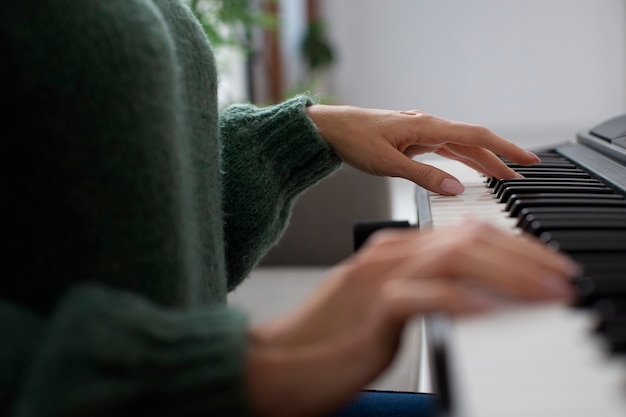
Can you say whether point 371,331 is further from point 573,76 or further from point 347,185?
point 573,76

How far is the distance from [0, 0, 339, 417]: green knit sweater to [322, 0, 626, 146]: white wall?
6.09 metres

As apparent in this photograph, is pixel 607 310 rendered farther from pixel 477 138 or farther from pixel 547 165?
pixel 547 165

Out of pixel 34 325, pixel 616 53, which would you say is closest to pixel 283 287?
pixel 34 325

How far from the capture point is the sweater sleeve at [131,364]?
465 millimetres

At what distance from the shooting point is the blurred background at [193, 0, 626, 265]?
21.1ft

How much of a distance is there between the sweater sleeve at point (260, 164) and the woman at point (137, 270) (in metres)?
0.26

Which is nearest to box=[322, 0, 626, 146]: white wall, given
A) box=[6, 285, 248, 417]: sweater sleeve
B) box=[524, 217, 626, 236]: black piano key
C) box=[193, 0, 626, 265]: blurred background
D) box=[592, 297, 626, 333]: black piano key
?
box=[193, 0, 626, 265]: blurred background

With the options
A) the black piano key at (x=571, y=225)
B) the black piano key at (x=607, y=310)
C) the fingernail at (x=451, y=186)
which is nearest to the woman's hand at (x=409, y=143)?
the fingernail at (x=451, y=186)

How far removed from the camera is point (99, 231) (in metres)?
0.57

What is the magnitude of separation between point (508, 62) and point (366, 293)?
20.9 ft

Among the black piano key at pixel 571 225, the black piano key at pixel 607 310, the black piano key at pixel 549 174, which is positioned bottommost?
the black piano key at pixel 607 310

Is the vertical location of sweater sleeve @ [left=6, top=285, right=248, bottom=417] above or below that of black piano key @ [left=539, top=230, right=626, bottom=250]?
below

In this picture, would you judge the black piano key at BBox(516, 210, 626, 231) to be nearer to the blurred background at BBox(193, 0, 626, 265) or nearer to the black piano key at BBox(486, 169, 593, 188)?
the black piano key at BBox(486, 169, 593, 188)

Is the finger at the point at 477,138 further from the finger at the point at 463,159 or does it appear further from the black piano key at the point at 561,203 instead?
the black piano key at the point at 561,203
